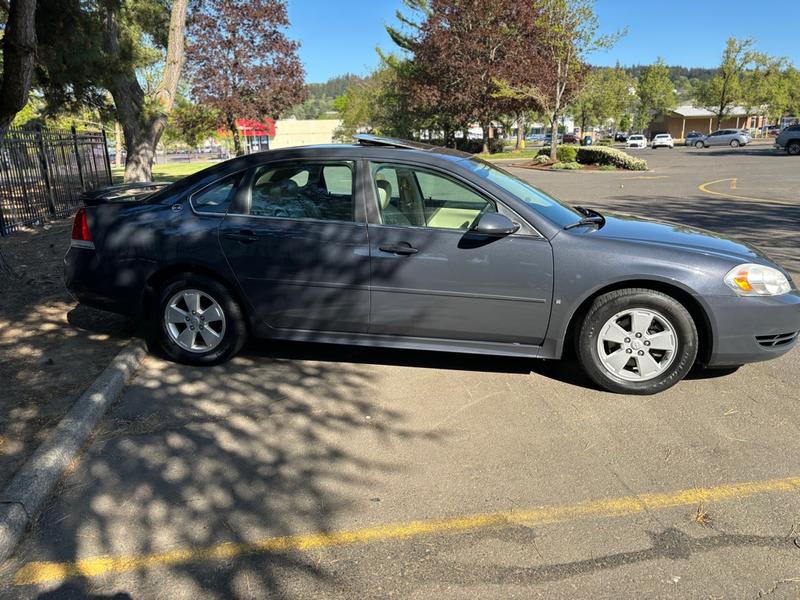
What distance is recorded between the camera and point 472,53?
3872 cm

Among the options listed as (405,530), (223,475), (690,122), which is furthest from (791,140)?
(690,122)

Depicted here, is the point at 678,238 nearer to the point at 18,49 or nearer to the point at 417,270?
the point at 417,270

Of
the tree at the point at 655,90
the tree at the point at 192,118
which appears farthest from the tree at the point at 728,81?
the tree at the point at 192,118

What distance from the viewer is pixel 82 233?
4746mm

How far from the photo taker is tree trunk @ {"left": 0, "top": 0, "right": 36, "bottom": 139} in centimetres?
617

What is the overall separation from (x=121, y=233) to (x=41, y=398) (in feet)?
4.44

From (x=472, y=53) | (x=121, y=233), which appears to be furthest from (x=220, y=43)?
(x=121, y=233)

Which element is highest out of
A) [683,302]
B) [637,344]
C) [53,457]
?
[683,302]

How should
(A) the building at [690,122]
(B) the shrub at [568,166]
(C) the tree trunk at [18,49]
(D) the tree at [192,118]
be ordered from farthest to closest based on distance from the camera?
(A) the building at [690,122] → (D) the tree at [192,118] → (B) the shrub at [568,166] → (C) the tree trunk at [18,49]

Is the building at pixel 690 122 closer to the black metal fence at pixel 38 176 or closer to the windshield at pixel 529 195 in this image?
the black metal fence at pixel 38 176

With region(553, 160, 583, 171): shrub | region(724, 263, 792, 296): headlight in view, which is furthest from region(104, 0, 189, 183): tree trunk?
region(553, 160, 583, 171): shrub

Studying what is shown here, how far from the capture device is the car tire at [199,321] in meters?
4.51

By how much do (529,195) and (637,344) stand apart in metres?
1.39

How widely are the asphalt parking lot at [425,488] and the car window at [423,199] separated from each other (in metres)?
1.16
